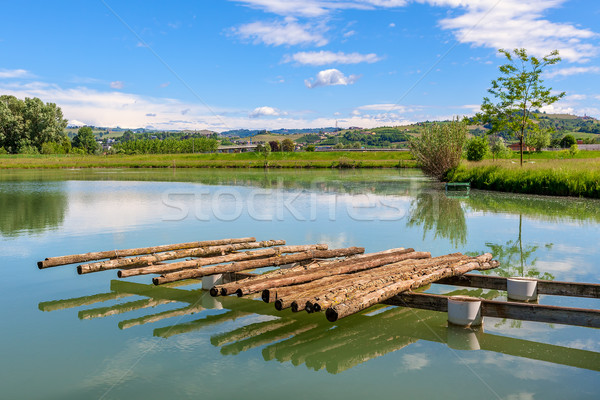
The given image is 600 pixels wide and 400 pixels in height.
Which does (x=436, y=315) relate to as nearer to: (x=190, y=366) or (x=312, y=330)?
(x=312, y=330)

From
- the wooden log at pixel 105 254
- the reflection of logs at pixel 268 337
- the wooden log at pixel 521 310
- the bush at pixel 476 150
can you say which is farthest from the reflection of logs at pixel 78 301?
the bush at pixel 476 150

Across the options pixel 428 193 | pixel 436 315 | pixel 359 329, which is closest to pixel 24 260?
pixel 359 329

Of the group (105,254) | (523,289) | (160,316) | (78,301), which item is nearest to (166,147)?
(105,254)

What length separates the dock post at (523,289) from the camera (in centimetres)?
901

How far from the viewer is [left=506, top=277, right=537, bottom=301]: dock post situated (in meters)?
9.01

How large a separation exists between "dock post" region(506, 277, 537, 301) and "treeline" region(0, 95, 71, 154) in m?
109

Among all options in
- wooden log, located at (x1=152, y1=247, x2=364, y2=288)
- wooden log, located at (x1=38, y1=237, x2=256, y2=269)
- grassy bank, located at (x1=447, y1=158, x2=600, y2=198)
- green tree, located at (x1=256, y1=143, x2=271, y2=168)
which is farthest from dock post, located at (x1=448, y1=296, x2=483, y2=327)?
green tree, located at (x1=256, y1=143, x2=271, y2=168)

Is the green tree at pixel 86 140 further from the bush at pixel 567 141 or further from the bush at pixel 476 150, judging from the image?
the bush at pixel 567 141

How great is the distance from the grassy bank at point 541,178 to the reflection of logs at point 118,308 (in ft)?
84.4

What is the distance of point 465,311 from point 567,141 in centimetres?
12832

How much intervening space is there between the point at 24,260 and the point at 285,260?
6926 mm

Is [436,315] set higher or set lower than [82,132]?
lower

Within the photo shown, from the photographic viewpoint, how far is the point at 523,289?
29.6 feet

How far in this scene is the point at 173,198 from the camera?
97.5ft
